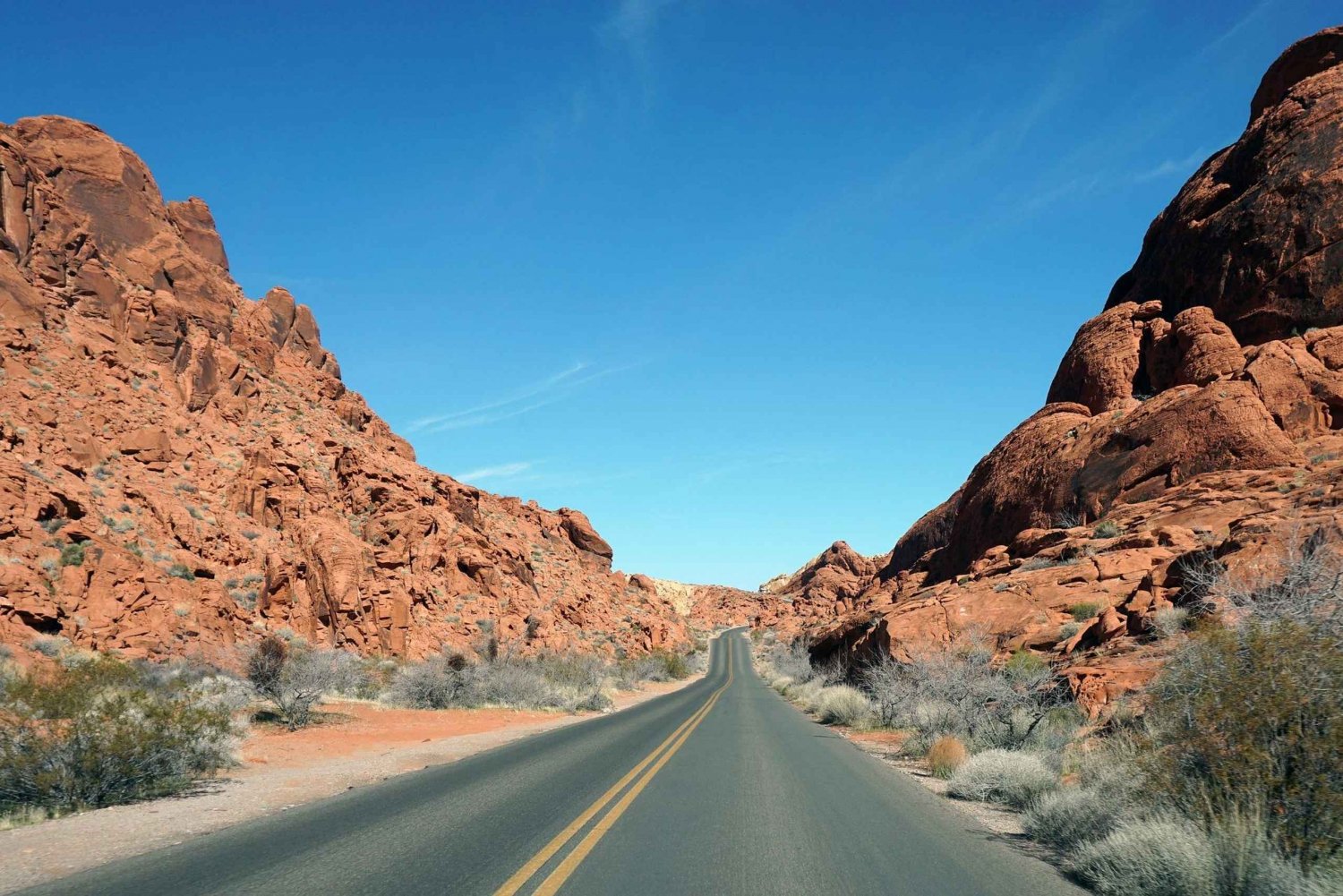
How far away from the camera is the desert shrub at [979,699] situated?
1449 centimetres

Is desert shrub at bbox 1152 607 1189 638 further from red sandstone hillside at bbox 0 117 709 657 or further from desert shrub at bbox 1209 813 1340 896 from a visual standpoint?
red sandstone hillside at bbox 0 117 709 657

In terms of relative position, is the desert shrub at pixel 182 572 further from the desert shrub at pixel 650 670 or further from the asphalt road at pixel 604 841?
the desert shrub at pixel 650 670

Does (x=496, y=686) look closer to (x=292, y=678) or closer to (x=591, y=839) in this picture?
(x=292, y=678)

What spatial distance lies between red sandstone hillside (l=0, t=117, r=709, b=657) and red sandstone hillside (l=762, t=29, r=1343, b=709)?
22.7 metres

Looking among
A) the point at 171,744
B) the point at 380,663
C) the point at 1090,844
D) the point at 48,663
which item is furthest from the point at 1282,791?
the point at 380,663

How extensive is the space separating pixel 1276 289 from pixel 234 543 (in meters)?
43.9

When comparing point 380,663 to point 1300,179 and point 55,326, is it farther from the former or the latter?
point 1300,179

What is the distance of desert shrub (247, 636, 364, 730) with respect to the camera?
20.0 metres

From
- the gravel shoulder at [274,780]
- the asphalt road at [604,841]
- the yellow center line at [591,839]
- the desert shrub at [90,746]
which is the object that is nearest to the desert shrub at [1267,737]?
the asphalt road at [604,841]

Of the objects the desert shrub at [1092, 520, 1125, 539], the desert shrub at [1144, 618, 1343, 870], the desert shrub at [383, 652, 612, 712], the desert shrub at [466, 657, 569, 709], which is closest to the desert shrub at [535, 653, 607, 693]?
the desert shrub at [383, 652, 612, 712]

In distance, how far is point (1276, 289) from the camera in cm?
3166

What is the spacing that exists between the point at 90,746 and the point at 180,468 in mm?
29372

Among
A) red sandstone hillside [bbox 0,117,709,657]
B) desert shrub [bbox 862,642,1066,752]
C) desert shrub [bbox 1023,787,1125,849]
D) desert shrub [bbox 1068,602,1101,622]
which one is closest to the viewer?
desert shrub [bbox 1023,787,1125,849]

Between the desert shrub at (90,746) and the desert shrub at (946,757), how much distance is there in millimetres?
11897
